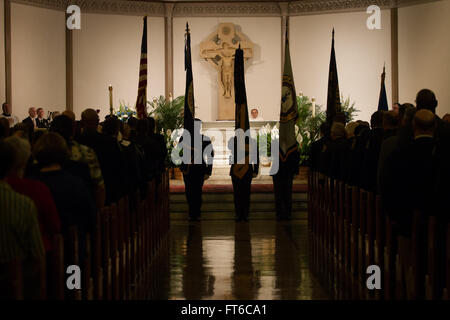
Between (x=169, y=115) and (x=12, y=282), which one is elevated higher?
(x=169, y=115)

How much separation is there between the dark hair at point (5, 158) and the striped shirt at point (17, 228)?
0.49ft

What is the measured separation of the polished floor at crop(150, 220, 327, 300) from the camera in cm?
684

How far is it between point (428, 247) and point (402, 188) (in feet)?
2.41

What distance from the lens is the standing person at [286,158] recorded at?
11891mm

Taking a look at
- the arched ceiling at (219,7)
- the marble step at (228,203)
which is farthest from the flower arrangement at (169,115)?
the marble step at (228,203)

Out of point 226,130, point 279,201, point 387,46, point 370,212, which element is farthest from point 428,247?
point 387,46

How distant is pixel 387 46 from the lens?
18.9 m

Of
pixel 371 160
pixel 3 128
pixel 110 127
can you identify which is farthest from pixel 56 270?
pixel 371 160

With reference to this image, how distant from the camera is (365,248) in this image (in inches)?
262

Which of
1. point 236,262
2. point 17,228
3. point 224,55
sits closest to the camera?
point 17,228

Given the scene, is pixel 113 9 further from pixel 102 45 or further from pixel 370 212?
pixel 370 212

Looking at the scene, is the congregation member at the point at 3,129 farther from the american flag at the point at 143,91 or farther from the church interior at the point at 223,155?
the american flag at the point at 143,91

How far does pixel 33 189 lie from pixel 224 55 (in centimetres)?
1619

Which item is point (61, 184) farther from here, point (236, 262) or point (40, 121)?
point (40, 121)
